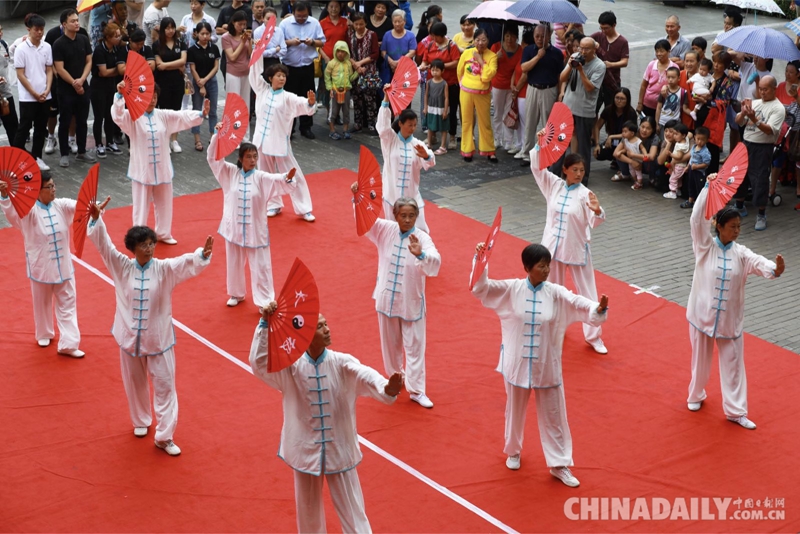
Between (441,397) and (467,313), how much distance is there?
1.71m

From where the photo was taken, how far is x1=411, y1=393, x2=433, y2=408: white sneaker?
833 centimetres

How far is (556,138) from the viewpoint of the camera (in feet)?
30.2

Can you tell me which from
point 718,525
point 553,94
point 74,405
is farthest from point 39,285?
point 553,94

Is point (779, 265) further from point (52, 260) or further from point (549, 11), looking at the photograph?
point (549, 11)

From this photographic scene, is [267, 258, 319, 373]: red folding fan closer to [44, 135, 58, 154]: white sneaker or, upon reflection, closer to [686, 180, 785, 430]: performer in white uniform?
[686, 180, 785, 430]: performer in white uniform

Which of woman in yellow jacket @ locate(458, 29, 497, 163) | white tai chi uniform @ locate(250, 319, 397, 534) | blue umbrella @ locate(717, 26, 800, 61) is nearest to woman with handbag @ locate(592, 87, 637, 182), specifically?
woman in yellow jacket @ locate(458, 29, 497, 163)

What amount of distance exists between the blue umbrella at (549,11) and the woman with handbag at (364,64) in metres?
2.61

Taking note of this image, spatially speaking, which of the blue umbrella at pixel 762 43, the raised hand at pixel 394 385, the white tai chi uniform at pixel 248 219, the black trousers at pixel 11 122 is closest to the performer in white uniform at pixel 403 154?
the white tai chi uniform at pixel 248 219

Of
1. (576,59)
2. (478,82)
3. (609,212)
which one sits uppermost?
(576,59)

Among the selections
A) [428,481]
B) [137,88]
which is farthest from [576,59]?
[428,481]

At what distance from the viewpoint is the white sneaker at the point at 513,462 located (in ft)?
24.5

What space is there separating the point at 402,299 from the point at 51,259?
312 cm

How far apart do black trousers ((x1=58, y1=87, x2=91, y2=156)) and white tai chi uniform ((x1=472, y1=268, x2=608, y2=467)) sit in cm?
848

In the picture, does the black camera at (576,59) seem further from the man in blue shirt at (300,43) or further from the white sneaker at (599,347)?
the white sneaker at (599,347)
